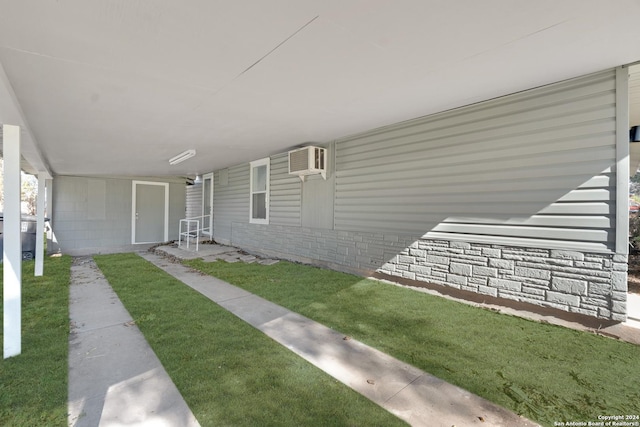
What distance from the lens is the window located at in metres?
7.25

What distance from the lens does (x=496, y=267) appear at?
137 inches

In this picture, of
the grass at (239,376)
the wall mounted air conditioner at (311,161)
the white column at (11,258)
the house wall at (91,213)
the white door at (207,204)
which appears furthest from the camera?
the white door at (207,204)

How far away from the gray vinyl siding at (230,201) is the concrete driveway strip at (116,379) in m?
4.91

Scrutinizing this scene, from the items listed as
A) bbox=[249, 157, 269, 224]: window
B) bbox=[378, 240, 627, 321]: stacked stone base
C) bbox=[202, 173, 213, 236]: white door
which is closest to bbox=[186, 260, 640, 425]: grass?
bbox=[378, 240, 627, 321]: stacked stone base

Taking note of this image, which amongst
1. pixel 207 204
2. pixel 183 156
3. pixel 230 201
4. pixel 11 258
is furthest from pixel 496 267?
pixel 207 204

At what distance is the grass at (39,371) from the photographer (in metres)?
1.76

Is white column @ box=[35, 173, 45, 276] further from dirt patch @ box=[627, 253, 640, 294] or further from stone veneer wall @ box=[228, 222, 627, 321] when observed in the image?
dirt patch @ box=[627, 253, 640, 294]

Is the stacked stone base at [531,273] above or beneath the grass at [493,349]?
above

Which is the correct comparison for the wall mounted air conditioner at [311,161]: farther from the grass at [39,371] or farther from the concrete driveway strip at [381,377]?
the grass at [39,371]

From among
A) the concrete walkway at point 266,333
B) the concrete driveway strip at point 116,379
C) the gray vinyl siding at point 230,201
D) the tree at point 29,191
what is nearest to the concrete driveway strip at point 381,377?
the concrete walkway at point 266,333

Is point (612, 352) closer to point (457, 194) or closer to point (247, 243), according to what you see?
point (457, 194)

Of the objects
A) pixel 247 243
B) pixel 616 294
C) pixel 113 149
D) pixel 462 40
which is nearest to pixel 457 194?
pixel 616 294

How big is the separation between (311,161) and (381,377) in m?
4.02

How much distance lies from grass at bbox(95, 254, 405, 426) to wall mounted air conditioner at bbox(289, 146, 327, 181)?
2994 mm
